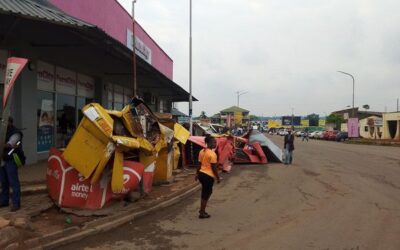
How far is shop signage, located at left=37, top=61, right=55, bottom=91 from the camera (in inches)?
591

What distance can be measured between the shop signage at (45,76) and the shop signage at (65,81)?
0.52 m

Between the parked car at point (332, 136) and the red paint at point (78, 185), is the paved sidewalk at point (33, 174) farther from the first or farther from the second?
the parked car at point (332, 136)

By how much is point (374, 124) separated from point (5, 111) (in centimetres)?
7486

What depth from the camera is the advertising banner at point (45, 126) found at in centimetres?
1530

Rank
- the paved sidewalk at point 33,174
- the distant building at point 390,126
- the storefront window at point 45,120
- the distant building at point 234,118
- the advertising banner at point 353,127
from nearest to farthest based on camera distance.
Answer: the paved sidewalk at point 33,174 < the storefront window at point 45,120 < the distant building at point 234,118 < the advertising banner at point 353,127 < the distant building at point 390,126

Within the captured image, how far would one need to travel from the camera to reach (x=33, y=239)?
6.88m

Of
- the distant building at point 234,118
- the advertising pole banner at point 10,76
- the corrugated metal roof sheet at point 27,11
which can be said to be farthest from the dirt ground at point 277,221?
the distant building at point 234,118

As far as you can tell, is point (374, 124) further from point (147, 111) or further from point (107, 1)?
point (147, 111)

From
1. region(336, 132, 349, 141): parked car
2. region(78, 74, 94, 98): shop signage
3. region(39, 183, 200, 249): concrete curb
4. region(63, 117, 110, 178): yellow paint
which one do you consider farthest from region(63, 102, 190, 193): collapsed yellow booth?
region(336, 132, 349, 141): parked car

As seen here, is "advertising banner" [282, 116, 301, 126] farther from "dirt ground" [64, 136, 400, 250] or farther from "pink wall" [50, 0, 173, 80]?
"dirt ground" [64, 136, 400, 250]

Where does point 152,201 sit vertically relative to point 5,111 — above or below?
below

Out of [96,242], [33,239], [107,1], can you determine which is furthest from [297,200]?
[107,1]

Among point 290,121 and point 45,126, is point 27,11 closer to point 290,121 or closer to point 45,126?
point 45,126

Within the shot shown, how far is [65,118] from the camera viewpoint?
17641mm
